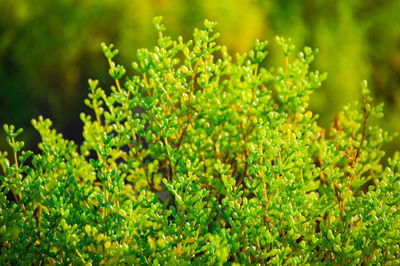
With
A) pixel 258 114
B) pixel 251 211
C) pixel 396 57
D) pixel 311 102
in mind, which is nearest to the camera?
pixel 251 211

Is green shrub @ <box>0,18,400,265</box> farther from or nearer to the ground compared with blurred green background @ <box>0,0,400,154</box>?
nearer to the ground

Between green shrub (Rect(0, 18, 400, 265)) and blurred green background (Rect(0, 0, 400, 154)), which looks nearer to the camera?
green shrub (Rect(0, 18, 400, 265))

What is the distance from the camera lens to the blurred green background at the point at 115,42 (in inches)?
242

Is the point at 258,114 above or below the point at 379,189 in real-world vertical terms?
above

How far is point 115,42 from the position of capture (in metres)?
6.64

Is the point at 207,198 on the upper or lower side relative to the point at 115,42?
lower

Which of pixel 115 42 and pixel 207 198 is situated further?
pixel 115 42

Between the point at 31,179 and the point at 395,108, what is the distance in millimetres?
5329

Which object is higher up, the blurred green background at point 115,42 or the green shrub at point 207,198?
the blurred green background at point 115,42

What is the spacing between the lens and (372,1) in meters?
7.47

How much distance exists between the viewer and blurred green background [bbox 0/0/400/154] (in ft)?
20.2

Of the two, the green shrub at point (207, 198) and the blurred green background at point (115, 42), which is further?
the blurred green background at point (115, 42)

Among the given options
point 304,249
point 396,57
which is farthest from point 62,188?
point 396,57

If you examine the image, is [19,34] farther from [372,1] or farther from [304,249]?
[304,249]
